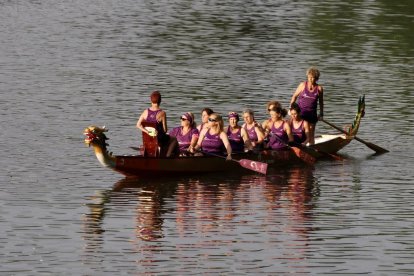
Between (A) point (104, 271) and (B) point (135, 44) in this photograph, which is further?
(B) point (135, 44)

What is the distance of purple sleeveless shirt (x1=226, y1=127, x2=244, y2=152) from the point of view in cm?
3578

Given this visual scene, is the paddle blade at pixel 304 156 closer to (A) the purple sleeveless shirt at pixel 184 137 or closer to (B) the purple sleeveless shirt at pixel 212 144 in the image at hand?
(B) the purple sleeveless shirt at pixel 212 144

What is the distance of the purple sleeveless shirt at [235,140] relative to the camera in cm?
3578

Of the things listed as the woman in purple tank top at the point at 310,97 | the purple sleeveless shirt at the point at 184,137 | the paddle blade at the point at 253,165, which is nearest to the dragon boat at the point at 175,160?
the paddle blade at the point at 253,165

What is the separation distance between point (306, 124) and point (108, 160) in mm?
6607

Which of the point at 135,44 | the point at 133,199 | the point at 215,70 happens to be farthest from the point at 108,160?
the point at 135,44

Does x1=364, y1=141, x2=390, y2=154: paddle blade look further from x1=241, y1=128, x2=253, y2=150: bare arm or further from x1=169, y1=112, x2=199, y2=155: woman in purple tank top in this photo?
x1=169, y1=112, x2=199, y2=155: woman in purple tank top

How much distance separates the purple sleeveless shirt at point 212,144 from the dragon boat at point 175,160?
27 centimetres

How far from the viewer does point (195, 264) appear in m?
26.6

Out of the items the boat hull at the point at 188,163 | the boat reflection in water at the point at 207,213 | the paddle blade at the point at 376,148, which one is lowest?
the boat reflection in water at the point at 207,213

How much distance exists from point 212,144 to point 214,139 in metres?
0.14

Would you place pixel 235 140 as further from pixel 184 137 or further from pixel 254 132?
pixel 184 137

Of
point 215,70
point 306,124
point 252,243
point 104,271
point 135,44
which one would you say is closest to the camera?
point 104,271

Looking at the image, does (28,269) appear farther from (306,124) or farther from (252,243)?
(306,124)
